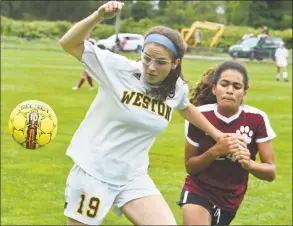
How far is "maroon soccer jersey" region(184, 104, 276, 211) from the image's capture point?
5.95m

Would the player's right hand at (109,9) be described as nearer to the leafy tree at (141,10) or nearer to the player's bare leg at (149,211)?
the player's bare leg at (149,211)

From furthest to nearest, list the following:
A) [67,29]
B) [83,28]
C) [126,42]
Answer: [67,29]
[126,42]
[83,28]

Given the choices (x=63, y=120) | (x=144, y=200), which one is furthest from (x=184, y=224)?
(x=63, y=120)

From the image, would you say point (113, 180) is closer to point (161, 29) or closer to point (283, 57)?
point (161, 29)

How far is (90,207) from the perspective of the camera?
5453mm

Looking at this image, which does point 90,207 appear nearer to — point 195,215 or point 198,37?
point 195,215

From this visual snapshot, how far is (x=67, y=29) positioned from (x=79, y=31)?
5502 cm

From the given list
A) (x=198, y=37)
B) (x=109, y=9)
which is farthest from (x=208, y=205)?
(x=198, y=37)

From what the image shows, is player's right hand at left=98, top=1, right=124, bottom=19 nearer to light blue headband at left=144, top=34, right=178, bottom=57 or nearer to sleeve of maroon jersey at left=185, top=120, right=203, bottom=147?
light blue headband at left=144, top=34, right=178, bottom=57

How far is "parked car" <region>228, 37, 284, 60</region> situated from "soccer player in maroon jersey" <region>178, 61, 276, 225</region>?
36.2m

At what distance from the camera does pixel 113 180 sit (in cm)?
548

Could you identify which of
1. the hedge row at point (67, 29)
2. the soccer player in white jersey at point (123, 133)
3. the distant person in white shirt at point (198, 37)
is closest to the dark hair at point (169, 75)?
the soccer player in white jersey at point (123, 133)

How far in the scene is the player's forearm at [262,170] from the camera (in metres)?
5.65

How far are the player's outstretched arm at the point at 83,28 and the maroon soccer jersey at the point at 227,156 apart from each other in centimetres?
130
